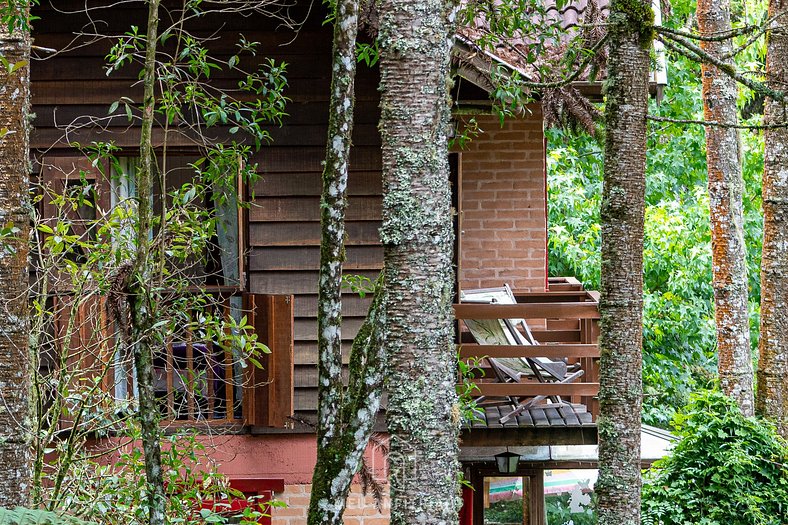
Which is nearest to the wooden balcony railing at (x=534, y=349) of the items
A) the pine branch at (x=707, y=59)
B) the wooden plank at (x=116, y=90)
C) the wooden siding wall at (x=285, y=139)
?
the wooden siding wall at (x=285, y=139)

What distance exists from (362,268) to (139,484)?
9.28 ft

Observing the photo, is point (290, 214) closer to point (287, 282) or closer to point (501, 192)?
point (287, 282)

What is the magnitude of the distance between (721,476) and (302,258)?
11.4ft

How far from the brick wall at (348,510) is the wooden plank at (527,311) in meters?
1.61

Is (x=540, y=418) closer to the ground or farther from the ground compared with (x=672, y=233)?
closer to the ground

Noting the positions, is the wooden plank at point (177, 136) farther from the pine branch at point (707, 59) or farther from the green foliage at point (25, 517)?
the green foliage at point (25, 517)

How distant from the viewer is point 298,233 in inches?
278

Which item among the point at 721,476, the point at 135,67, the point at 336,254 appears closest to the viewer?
the point at 336,254

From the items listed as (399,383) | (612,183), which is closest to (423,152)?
(399,383)

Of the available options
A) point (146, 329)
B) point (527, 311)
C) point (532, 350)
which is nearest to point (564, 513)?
point (532, 350)

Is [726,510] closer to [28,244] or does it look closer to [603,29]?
[603,29]

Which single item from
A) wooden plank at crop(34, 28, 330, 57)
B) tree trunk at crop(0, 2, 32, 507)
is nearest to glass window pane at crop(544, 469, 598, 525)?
wooden plank at crop(34, 28, 330, 57)

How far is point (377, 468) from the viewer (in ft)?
23.6

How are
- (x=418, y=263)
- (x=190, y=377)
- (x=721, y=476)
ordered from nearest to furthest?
(x=418, y=263) < (x=190, y=377) < (x=721, y=476)
